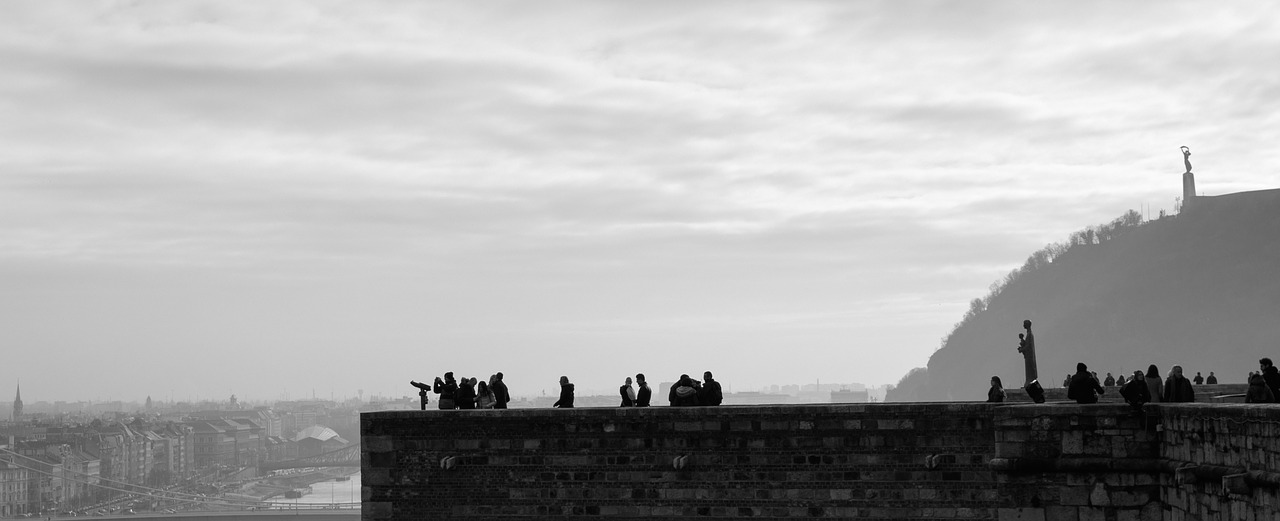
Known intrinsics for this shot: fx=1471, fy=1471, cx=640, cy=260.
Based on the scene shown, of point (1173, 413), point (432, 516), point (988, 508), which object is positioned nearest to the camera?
point (1173, 413)

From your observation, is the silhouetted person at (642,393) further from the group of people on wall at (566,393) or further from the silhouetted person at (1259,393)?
the silhouetted person at (1259,393)

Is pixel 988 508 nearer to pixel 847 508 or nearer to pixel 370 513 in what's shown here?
pixel 847 508

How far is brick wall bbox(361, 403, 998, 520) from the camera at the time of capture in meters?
21.2

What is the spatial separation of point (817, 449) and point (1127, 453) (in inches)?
231

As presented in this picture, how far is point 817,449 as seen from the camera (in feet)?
70.5

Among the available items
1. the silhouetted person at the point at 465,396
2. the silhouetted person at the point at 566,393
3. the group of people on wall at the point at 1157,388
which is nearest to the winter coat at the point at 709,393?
the silhouetted person at the point at 566,393

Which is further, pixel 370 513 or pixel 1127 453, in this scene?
pixel 370 513

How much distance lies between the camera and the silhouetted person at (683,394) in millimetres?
22984

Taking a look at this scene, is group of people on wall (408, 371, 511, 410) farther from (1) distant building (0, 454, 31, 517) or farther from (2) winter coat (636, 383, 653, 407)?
(1) distant building (0, 454, 31, 517)

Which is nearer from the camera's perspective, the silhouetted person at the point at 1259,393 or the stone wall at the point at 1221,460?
the stone wall at the point at 1221,460

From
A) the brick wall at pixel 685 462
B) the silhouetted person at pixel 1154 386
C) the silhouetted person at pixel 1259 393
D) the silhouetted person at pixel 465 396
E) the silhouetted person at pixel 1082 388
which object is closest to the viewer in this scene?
the silhouetted person at pixel 1082 388

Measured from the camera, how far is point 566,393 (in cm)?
2442

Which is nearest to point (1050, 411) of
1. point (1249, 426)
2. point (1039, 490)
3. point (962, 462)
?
point (1039, 490)

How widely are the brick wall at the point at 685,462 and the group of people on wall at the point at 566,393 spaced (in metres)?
0.94
